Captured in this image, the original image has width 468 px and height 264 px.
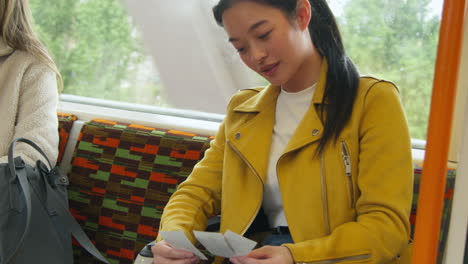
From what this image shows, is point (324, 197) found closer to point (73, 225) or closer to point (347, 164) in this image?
point (347, 164)

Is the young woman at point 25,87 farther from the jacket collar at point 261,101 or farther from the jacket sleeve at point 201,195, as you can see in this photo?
the jacket collar at point 261,101

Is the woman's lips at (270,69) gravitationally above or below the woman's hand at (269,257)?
above

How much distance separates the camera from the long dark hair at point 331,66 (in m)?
1.41

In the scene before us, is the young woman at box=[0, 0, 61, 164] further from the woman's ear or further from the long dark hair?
the woman's ear

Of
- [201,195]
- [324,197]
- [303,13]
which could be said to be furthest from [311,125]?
[201,195]

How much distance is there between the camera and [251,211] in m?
1.52

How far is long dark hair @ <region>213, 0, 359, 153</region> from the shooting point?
1409 mm

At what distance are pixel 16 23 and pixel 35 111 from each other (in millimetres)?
404

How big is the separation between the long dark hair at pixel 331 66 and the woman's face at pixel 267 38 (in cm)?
3

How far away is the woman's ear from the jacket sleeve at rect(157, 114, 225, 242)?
0.42 meters

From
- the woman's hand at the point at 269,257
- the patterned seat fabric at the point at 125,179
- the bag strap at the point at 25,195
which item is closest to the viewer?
the woman's hand at the point at 269,257

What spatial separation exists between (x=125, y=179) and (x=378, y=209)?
1153mm

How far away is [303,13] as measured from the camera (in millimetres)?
1472

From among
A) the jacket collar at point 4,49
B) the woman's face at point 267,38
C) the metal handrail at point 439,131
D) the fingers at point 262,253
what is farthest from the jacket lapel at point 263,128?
the jacket collar at point 4,49
